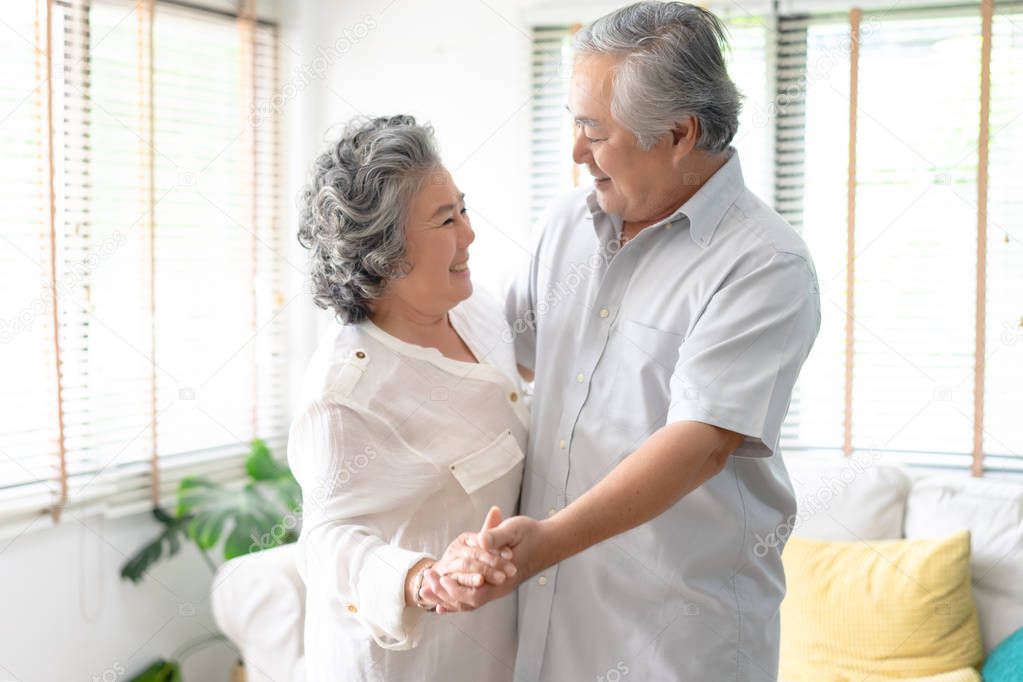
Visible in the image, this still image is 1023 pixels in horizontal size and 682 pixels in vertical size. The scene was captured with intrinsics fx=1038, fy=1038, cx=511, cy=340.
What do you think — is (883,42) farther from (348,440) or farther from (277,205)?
(348,440)

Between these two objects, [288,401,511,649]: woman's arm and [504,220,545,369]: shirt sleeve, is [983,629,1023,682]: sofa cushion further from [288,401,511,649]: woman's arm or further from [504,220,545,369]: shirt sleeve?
[288,401,511,649]: woman's arm

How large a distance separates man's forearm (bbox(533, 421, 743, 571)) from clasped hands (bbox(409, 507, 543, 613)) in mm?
25

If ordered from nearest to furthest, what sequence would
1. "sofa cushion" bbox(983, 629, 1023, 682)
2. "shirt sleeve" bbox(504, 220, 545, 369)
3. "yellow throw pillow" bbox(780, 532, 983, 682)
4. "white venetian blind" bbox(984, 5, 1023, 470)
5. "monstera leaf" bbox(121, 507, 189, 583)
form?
"shirt sleeve" bbox(504, 220, 545, 369) < "sofa cushion" bbox(983, 629, 1023, 682) < "yellow throw pillow" bbox(780, 532, 983, 682) < "white venetian blind" bbox(984, 5, 1023, 470) < "monstera leaf" bbox(121, 507, 189, 583)

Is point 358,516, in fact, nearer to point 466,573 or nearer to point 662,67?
point 466,573

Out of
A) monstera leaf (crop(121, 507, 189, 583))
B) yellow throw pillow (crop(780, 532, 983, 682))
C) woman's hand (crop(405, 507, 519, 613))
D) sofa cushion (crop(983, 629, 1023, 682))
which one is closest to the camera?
woman's hand (crop(405, 507, 519, 613))

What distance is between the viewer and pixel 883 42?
328 cm

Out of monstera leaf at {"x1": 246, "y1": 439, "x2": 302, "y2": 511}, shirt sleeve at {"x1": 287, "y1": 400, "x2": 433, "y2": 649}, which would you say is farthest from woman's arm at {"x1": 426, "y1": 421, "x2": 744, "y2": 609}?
monstera leaf at {"x1": 246, "y1": 439, "x2": 302, "y2": 511}

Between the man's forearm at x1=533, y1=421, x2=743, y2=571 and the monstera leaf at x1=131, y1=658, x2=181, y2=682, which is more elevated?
the man's forearm at x1=533, y1=421, x2=743, y2=571

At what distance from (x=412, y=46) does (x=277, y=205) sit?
77 cm

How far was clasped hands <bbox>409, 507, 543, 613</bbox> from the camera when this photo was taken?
132cm

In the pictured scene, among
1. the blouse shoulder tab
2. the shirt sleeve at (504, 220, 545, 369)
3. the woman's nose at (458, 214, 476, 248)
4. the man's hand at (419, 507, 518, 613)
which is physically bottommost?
the man's hand at (419, 507, 518, 613)

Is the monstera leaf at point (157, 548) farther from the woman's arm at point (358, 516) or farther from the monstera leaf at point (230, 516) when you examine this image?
the woman's arm at point (358, 516)

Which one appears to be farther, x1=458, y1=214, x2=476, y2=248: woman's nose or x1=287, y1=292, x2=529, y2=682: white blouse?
x1=458, y1=214, x2=476, y2=248: woman's nose

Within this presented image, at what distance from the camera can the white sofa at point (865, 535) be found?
9.26 feet
